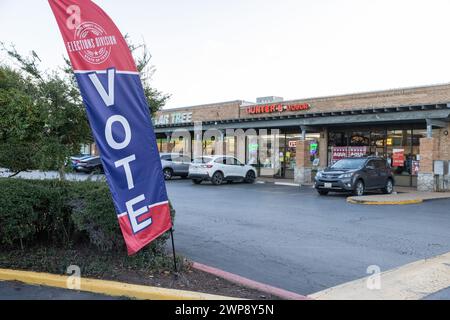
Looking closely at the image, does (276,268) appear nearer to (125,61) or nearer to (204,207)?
(125,61)

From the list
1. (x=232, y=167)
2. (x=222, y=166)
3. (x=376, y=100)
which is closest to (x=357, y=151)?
(x=376, y=100)

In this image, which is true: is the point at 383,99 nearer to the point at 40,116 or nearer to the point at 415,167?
the point at 415,167

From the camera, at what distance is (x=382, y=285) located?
18.7 feet

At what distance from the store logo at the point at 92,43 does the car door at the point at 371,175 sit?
15.0 metres

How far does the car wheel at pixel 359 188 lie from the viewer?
1783cm

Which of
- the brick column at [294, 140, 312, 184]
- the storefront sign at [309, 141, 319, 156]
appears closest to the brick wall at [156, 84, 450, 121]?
the storefront sign at [309, 141, 319, 156]

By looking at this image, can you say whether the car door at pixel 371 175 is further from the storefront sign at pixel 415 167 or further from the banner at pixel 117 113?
the banner at pixel 117 113

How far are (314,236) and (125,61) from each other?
5512mm

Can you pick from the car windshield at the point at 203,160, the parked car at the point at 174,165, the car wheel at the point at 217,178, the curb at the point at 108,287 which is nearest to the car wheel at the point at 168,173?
the parked car at the point at 174,165

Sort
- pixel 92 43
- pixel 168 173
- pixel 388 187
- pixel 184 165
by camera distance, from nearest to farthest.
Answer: pixel 92 43, pixel 388 187, pixel 168 173, pixel 184 165

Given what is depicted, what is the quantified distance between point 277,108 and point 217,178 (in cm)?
760

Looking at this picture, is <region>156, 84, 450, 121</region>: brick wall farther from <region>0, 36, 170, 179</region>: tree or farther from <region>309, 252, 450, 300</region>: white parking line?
<region>0, 36, 170, 179</region>: tree

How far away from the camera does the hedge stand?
591 centimetres

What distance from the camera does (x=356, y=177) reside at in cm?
1773
